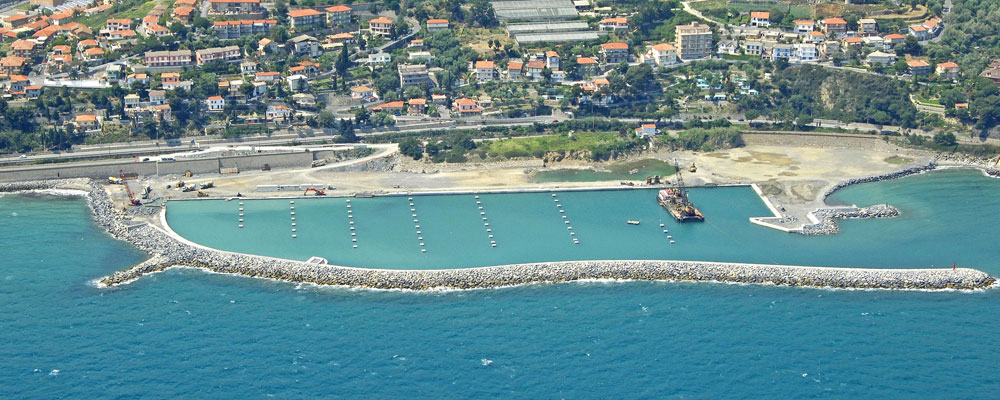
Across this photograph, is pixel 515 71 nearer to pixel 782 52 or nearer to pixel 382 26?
pixel 382 26

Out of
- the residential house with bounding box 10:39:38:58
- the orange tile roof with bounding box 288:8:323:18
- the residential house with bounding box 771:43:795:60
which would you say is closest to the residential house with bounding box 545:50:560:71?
the residential house with bounding box 771:43:795:60

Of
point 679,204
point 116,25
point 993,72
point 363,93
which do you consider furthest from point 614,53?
point 116,25

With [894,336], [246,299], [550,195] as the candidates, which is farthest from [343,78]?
[894,336]

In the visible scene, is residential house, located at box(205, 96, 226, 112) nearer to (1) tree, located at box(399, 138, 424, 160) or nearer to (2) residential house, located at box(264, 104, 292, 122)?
(2) residential house, located at box(264, 104, 292, 122)

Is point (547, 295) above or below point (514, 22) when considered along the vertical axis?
below

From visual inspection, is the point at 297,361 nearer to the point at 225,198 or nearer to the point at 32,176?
the point at 225,198

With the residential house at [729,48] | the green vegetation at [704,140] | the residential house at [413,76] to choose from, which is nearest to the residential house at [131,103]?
the residential house at [413,76]
